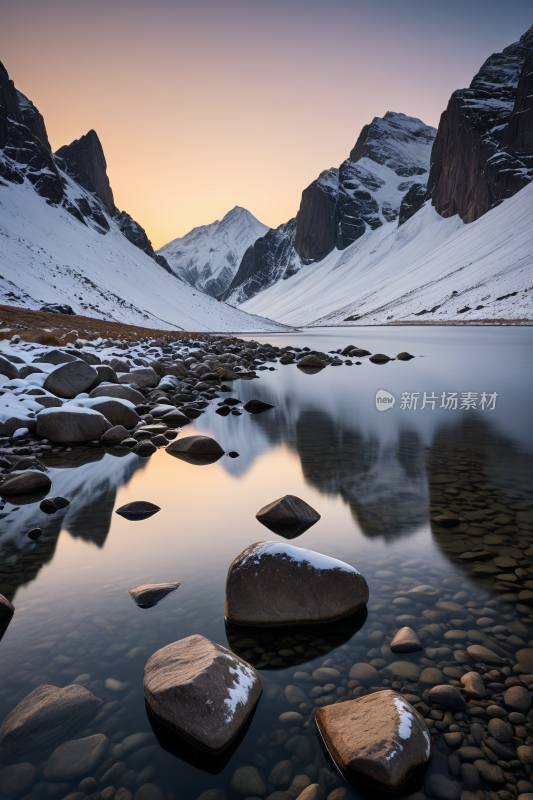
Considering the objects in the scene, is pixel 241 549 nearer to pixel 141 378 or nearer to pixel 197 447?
pixel 197 447

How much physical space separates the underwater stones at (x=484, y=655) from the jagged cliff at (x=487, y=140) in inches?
6032

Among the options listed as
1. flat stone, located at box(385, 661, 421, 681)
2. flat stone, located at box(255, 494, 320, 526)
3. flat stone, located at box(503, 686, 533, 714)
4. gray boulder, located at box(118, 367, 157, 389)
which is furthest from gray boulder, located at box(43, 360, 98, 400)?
flat stone, located at box(503, 686, 533, 714)

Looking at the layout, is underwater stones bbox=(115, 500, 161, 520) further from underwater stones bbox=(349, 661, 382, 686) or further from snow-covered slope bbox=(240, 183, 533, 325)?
snow-covered slope bbox=(240, 183, 533, 325)

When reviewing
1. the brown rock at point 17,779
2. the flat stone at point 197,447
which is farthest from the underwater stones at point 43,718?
the flat stone at point 197,447

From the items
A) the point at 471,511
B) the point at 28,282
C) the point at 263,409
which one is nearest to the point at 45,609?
the point at 471,511

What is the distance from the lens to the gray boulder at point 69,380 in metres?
11.9

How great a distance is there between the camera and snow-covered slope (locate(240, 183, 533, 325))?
8669 centimetres

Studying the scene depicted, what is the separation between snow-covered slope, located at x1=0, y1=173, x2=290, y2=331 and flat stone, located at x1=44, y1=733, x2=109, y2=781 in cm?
5330

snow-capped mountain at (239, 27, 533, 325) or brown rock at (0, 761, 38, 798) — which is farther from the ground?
snow-capped mountain at (239, 27, 533, 325)

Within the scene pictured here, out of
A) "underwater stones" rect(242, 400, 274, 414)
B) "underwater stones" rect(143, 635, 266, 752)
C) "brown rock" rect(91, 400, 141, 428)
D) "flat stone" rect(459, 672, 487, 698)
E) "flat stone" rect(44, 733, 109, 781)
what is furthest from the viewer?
"underwater stones" rect(242, 400, 274, 414)

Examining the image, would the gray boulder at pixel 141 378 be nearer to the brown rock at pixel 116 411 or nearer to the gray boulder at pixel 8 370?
the gray boulder at pixel 8 370

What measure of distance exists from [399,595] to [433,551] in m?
1.03

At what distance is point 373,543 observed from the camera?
529 centimetres

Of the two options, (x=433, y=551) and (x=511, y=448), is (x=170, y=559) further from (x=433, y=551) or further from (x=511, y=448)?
(x=511, y=448)
